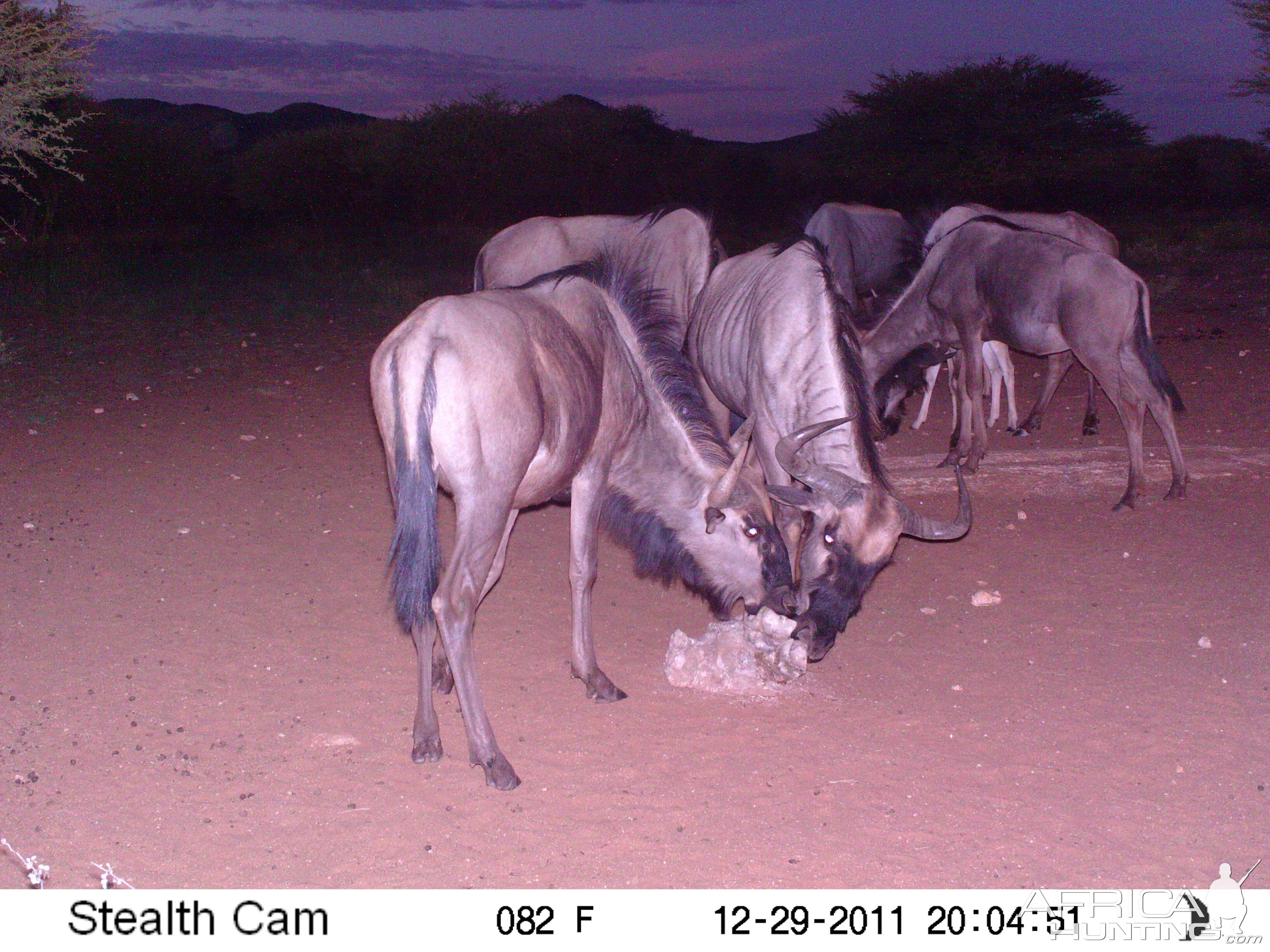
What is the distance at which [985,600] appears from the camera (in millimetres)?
5094

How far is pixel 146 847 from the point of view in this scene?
306cm

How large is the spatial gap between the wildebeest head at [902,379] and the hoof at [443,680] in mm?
4251

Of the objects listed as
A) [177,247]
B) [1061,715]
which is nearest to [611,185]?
[177,247]

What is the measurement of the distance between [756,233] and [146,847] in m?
24.2

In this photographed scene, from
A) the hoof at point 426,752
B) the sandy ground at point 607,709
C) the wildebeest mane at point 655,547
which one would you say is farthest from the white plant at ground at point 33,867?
the wildebeest mane at point 655,547

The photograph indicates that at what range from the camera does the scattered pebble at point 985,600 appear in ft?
16.7

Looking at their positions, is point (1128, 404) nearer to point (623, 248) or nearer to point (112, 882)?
point (623, 248)

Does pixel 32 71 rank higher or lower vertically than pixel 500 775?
higher

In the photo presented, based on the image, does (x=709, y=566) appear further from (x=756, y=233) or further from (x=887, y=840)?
(x=756, y=233)

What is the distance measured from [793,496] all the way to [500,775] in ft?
5.77

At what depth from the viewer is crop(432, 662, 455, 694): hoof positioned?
14.1 feet

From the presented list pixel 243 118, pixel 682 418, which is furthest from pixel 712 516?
pixel 243 118

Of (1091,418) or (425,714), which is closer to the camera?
(425,714)

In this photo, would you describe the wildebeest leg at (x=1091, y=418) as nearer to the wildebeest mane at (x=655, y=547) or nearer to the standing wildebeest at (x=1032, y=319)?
the standing wildebeest at (x=1032, y=319)
